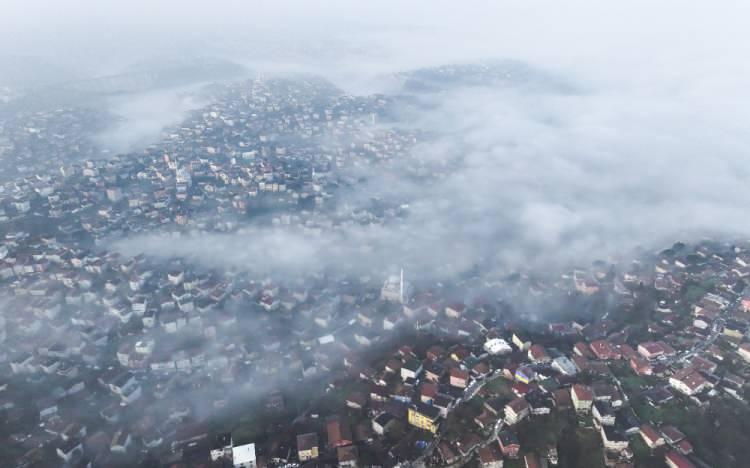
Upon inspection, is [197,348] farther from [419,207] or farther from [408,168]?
[408,168]

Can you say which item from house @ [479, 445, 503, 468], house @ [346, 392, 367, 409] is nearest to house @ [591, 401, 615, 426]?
house @ [479, 445, 503, 468]

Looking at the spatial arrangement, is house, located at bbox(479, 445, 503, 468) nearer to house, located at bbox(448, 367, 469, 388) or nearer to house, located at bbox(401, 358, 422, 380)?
house, located at bbox(448, 367, 469, 388)

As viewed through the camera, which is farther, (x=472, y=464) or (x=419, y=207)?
(x=419, y=207)

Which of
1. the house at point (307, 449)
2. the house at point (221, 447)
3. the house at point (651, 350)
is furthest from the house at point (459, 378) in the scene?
the house at point (221, 447)

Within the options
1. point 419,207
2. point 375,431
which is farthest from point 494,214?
point 375,431

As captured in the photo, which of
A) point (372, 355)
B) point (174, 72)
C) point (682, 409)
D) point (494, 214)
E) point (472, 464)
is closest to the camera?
point (472, 464)

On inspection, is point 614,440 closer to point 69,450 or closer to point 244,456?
point 244,456
